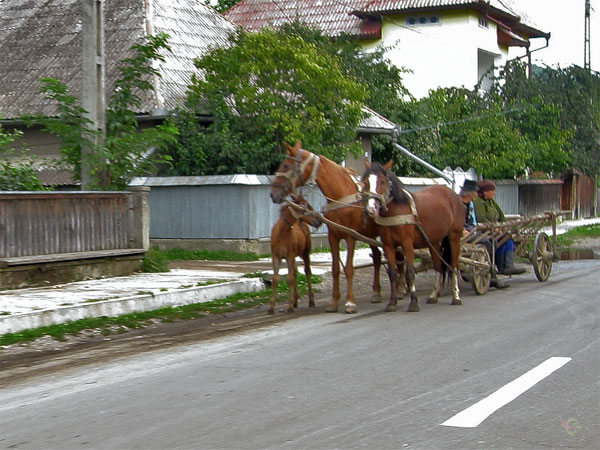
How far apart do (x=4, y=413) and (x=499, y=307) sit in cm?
791

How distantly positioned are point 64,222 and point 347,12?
3229 cm

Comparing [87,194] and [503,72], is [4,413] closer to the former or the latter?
[87,194]

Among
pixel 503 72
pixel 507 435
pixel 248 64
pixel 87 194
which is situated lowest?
pixel 507 435

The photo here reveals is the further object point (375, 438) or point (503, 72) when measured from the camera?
point (503, 72)

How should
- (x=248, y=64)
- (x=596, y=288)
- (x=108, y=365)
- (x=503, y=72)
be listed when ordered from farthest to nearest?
(x=503, y=72), (x=248, y=64), (x=596, y=288), (x=108, y=365)

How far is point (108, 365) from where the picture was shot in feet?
30.1

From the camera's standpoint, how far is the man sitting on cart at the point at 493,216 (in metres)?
15.9

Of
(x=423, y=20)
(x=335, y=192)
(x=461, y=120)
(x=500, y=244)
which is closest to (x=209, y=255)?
(x=500, y=244)

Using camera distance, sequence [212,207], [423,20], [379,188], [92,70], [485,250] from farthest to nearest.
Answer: [423,20]
[212,207]
[92,70]
[485,250]
[379,188]

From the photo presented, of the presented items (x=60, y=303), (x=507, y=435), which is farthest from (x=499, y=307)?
(x=507, y=435)

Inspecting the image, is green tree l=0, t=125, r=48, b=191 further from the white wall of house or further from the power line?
the white wall of house

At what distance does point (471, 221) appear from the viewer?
15.7 metres

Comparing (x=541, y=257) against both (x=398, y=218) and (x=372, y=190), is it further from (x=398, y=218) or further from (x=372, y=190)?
(x=372, y=190)

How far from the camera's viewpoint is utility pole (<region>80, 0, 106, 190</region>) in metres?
16.4
